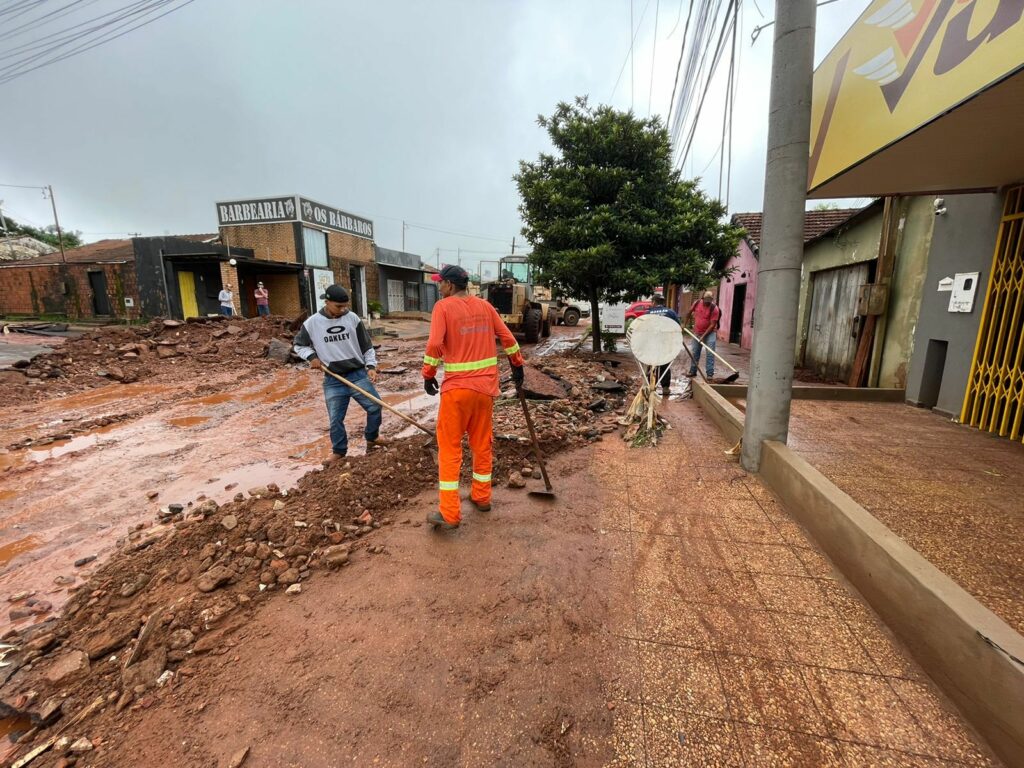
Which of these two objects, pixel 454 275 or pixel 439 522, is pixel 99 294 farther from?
pixel 439 522

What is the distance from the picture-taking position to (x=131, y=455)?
5.33 metres

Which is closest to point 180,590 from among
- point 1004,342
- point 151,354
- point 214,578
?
point 214,578

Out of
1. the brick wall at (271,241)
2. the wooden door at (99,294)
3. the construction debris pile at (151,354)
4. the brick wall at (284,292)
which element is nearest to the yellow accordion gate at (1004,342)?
the construction debris pile at (151,354)

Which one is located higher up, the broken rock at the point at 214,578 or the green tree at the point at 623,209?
the green tree at the point at 623,209

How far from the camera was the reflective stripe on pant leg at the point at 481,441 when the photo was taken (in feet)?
10.8

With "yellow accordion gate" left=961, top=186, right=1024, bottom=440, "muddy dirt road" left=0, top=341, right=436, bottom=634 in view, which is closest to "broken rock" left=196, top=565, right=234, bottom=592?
"muddy dirt road" left=0, top=341, right=436, bottom=634

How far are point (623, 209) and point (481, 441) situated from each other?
8.73m

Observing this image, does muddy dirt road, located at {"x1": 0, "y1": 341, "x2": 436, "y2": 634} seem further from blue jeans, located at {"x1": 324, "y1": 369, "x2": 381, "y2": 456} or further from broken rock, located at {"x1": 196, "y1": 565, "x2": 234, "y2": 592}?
broken rock, located at {"x1": 196, "y1": 565, "x2": 234, "y2": 592}

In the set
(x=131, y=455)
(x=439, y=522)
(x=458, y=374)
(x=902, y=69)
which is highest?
(x=902, y=69)

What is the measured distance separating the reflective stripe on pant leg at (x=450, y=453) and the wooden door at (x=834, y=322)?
7.98 meters

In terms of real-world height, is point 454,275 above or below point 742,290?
below

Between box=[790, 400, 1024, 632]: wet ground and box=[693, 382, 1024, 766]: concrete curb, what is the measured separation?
494mm

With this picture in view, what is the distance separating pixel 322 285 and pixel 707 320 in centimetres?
1776

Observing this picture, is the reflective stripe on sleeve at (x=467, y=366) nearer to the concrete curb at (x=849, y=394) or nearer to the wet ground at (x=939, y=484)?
the wet ground at (x=939, y=484)
